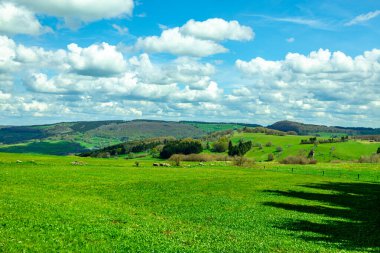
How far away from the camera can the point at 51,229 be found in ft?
89.8

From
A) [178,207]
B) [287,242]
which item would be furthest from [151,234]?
[178,207]

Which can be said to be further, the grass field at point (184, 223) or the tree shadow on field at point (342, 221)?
the tree shadow on field at point (342, 221)

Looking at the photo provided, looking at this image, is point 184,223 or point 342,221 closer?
point 184,223

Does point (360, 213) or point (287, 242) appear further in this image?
point (360, 213)

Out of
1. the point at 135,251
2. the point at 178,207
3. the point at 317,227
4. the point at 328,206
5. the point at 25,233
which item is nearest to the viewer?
the point at 135,251

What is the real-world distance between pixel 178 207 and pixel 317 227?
17.3m

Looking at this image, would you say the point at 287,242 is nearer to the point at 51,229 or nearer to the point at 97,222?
the point at 97,222

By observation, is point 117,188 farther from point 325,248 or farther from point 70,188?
point 325,248

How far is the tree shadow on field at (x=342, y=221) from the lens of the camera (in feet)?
106

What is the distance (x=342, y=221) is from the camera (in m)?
42.7

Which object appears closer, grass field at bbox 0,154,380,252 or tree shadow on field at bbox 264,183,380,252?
grass field at bbox 0,154,380,252

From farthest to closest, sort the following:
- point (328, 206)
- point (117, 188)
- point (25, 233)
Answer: point (117, 188), point (328, 206), point (25, 233)

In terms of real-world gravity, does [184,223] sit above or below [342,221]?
above

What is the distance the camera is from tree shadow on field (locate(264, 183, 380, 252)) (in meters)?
32.2
